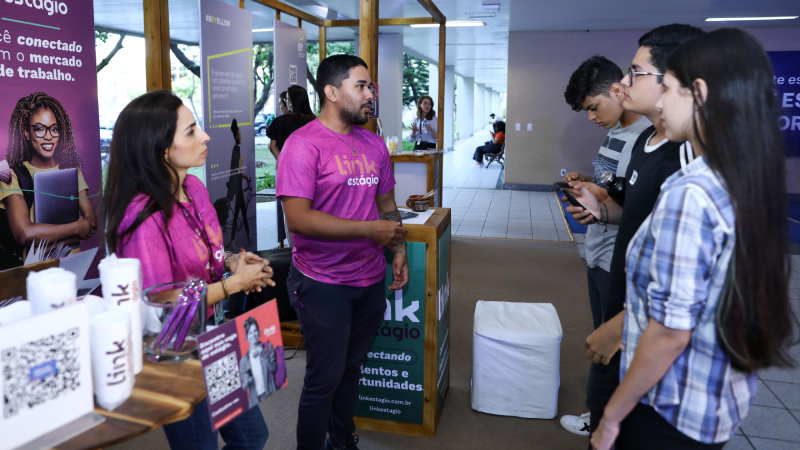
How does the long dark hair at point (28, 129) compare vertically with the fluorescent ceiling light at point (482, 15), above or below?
below

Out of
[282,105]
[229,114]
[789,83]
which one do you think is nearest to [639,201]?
[229,114]

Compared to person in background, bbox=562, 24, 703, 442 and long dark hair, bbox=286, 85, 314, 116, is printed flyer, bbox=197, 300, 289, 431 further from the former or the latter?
long dark hair, bbox=286, 85, 314, 116

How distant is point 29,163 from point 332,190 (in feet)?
4.13

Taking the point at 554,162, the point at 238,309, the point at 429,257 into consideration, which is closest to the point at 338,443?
the point at 429,257

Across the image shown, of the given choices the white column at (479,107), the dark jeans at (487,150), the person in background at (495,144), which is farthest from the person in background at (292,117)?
the white column at (479,107)

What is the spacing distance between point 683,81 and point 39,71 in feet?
7.53

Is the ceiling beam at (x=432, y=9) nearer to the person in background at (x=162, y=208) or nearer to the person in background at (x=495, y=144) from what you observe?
the person in background at (x=162, y=208)

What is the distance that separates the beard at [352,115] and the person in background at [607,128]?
85 centimetres

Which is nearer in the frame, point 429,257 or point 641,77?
point 641,77

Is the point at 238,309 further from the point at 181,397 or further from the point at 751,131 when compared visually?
the point at 751,131

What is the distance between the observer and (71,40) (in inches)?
92.4

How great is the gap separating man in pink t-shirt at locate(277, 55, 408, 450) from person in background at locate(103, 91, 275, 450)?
473mm

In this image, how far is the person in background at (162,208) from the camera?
1.36 meters

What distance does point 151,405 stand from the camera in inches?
38.4
